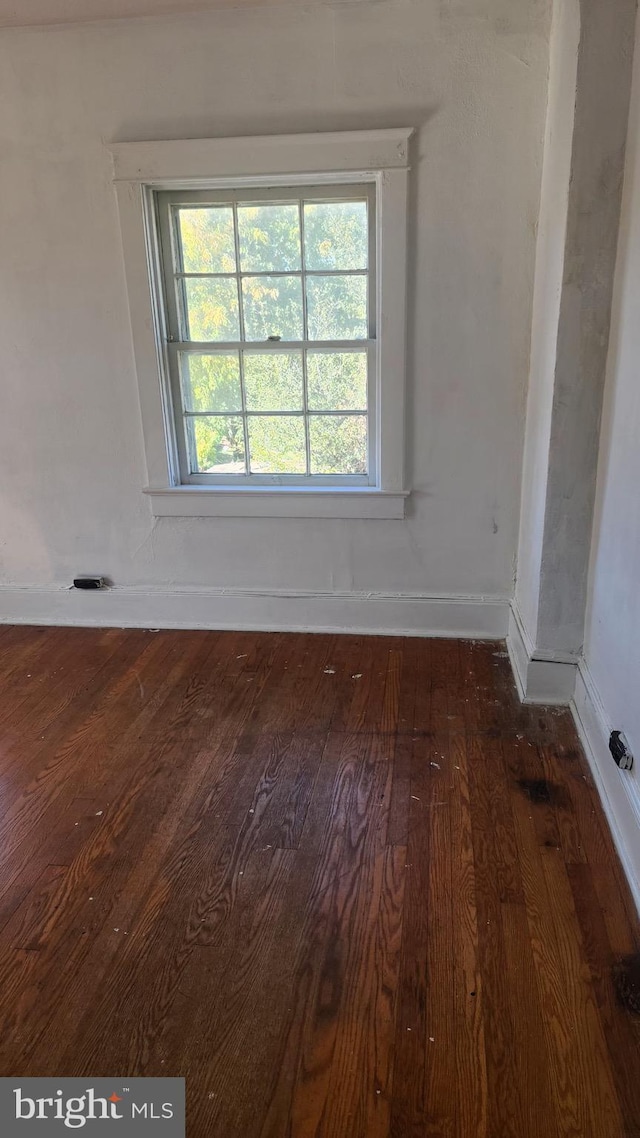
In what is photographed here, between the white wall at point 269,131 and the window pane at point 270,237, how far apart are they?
287 millimetres

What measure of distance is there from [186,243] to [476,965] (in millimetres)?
2799

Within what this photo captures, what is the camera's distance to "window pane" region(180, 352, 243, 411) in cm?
307

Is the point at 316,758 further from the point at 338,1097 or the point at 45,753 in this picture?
the point at 338,1097

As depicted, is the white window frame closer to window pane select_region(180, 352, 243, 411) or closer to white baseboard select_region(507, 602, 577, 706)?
window pane select_region(180, 352, 243, 411)

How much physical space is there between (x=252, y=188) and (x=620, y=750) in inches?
97.0

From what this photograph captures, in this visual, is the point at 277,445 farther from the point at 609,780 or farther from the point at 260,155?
the point at 609,780

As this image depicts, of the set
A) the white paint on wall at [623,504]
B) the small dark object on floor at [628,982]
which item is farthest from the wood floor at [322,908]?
the white paint on wall at [623,504]

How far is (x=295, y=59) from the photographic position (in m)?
2.61

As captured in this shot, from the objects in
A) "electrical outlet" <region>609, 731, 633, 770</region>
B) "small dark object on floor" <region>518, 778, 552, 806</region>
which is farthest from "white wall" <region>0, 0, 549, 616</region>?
"electrical outlet" <region>609, 731, 633, 770</region>

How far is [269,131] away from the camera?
8.82 feet

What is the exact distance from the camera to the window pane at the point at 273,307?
9.62ft

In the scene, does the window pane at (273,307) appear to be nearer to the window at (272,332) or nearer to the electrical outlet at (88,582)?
the window at (272,332)

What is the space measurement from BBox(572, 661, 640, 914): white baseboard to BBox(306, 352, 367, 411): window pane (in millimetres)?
1438

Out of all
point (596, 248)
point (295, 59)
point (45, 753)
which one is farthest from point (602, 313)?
point (45, 753)
